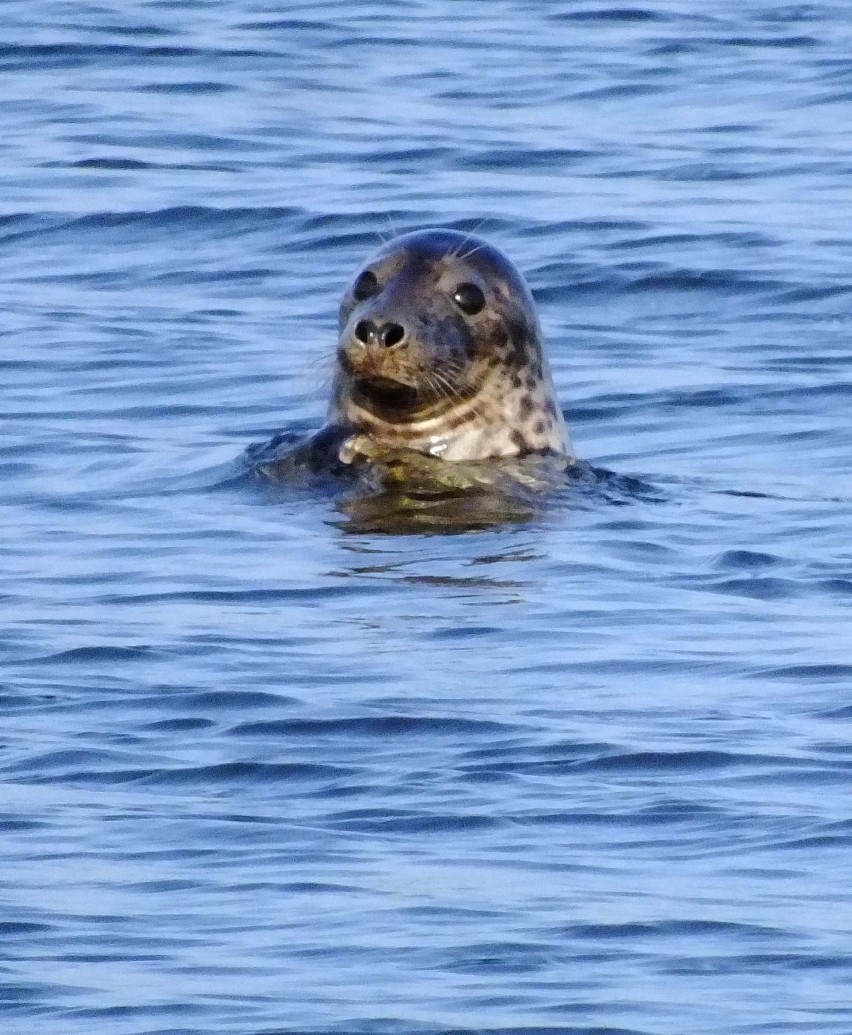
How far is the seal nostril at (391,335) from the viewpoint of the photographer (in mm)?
11688

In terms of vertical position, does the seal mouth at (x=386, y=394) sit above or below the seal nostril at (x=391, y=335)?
below

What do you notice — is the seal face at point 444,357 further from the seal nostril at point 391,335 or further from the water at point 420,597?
the water at point 420,597

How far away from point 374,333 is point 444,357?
0.48 meters

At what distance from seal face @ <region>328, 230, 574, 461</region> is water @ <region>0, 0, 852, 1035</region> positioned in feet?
1.33

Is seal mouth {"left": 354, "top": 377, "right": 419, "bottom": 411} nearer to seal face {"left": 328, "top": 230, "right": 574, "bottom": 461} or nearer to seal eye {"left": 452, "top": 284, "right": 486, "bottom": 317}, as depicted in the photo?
seal face {"left": 328, "top": 230, "right": 574, "bottom": 461}

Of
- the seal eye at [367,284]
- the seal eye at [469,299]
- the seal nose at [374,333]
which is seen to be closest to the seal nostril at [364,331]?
the seal nose at [374,333]

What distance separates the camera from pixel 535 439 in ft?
40.9

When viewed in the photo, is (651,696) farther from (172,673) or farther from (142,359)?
(142,359)

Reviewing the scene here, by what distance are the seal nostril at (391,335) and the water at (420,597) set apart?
61 centimetres

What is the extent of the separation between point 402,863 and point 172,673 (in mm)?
1831

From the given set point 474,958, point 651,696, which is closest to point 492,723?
point 651,696

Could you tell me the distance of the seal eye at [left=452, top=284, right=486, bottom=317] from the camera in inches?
477

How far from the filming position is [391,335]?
11727 millimetres

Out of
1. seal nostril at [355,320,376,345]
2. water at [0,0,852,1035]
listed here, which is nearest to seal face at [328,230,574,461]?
seal nostril at [355,320,376,345]
